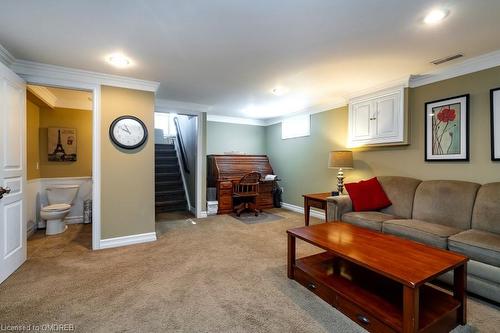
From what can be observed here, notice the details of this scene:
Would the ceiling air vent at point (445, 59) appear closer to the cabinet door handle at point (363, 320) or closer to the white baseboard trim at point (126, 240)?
the cabinet door handle at point (363, 320)

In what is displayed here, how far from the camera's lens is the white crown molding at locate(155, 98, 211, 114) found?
4254 millimetres

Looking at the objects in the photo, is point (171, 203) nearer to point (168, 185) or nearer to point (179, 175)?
point (168, 185)

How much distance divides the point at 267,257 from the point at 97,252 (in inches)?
82.7

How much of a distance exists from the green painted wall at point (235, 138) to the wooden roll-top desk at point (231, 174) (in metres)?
0.42

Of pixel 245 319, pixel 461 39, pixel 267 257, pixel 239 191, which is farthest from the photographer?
pixel 239 191

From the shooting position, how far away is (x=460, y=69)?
2709 millimetres

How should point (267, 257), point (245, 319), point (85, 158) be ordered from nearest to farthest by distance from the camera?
1. point (245, 319)
2. point (267, 257)
3. point (85, 158)

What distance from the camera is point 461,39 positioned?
7.02 feet

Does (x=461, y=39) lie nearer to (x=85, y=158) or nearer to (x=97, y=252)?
(x=97, y=252)

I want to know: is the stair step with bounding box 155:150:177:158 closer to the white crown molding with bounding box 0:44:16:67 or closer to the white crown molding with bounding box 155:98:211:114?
the white crown molding with bounding box 155:98:211:114

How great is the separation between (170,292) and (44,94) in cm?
362

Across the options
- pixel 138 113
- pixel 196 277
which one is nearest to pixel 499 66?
pixel 196 277

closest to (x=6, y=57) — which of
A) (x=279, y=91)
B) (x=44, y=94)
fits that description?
(x=44, y=94)

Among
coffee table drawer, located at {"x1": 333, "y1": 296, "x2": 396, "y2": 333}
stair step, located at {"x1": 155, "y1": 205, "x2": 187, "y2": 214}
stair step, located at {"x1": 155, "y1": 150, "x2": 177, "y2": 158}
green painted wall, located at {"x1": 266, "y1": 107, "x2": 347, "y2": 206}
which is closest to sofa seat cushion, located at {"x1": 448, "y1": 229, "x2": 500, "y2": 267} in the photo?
coffee table drawer, located at {"x1": 333, "y1": 296, "x2": 396, "y2": 333}
